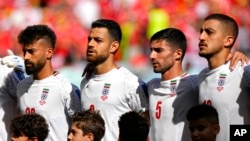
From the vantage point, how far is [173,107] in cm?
823

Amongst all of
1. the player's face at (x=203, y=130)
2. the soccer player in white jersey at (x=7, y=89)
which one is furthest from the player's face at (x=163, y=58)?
the soccer player in white jersey at (x=7, y=89)

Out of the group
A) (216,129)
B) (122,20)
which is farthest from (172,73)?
→ (122,20)

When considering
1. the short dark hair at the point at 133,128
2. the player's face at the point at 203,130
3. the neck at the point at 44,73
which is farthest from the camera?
the neck at the point at 44,73

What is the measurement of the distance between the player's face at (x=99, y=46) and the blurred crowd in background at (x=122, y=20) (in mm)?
7579

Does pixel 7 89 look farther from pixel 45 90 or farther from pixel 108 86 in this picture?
pixel 108 86

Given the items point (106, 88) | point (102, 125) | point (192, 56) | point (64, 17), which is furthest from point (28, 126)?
point (64, 17)

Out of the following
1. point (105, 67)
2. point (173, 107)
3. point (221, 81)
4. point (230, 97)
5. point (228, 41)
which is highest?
point (228, 41)

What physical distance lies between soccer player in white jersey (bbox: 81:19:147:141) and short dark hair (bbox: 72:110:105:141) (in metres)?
0.90

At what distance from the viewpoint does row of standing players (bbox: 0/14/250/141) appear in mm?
7980

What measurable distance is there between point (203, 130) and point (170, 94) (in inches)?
31.6

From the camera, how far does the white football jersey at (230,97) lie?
789 centimetres

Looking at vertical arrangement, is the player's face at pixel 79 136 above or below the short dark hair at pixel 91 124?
below

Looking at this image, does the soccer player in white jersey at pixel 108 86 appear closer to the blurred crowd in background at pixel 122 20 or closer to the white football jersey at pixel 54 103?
the white football jersey at pixel 54 103

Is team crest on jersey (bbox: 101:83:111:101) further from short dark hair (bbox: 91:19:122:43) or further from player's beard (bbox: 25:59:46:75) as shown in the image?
player's beard (bbox: 25:59:46:75)
